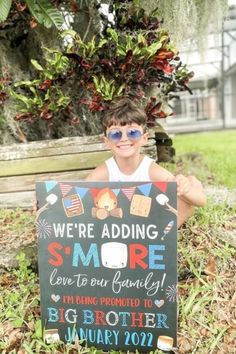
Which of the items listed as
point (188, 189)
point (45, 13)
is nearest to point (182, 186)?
point (188, 189)

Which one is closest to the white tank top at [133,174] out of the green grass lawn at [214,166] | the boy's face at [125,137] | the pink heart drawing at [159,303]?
Result: the boy's face at [125,137]

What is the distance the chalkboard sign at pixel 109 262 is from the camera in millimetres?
→ 1570

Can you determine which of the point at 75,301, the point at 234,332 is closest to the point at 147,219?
the point at 75,301

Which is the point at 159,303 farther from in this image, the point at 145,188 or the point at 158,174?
the point at 158,174

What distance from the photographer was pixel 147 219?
5.15 ft

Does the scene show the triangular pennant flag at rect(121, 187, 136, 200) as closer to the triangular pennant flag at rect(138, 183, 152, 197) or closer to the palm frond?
the triangular pennant flag at rect(138, 183, 152, 197)

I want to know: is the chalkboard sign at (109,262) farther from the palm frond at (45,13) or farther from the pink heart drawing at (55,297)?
the palm frond at (45,13)

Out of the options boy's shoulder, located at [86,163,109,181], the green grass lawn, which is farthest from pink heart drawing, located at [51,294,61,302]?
the green grass lawn

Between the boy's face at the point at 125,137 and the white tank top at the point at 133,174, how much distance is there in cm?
13

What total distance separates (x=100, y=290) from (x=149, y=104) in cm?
142

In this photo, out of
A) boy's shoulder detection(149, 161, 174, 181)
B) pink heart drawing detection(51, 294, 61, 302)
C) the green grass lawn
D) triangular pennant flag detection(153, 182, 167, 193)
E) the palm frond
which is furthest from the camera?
the green grass lawn

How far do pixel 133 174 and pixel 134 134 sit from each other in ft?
0.73

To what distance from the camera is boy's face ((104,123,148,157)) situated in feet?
5.76

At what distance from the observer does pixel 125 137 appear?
1765mm
